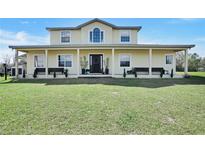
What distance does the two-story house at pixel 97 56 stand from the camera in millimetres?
20109

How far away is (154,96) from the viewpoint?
32.7ft

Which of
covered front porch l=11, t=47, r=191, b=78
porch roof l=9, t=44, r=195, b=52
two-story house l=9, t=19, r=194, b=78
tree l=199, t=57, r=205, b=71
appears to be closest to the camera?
porch roof l=9, t=44, r=195, b=52

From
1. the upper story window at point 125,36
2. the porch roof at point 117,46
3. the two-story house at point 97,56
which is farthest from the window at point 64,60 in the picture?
the upper story window at point 125,36

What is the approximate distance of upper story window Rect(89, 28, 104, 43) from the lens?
21.2 metres

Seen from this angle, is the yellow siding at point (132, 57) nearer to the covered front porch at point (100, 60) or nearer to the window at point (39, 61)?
the covered front porch at point (100, 60)

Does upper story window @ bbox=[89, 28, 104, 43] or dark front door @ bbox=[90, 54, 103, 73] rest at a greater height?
upper story window @ bbox=[89, 28, 104, 43]

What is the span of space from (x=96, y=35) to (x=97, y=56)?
1929 millimetres

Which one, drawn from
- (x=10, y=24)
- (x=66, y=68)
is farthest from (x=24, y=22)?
(x=66, y=68)

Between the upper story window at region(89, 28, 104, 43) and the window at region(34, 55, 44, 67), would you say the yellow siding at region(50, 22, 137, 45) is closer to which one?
the upper story window at region(89, 28, 104, 43)

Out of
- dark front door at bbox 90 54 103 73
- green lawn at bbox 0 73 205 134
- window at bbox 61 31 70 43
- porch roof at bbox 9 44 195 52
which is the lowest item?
green lawn at bbox 0 73 205 134

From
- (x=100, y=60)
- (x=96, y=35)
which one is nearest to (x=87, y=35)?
(x=96, y=35)

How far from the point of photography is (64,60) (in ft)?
68.5

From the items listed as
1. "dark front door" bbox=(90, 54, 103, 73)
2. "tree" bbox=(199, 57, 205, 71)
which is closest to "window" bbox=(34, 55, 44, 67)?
"dark front door" bbox=(90, 54, 103, 73)

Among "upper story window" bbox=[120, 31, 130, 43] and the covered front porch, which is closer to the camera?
the covered front porch
